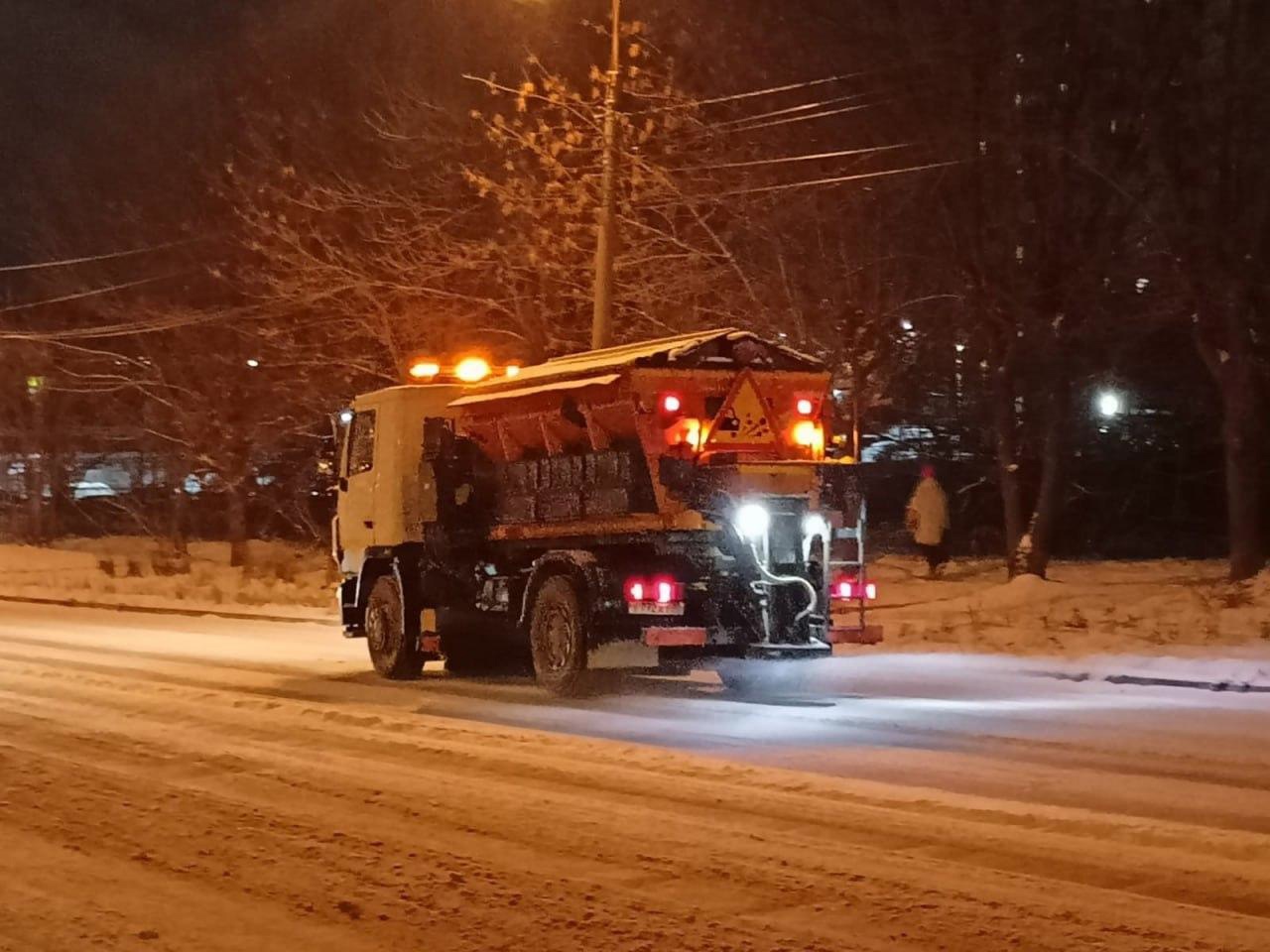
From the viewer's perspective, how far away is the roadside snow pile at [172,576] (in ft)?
97.0

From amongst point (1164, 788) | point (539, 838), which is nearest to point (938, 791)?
point (1164, 788)

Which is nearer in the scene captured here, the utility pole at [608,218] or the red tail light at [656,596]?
the red tail light at [656,596]

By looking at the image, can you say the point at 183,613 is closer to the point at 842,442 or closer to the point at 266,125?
the point at 266,125

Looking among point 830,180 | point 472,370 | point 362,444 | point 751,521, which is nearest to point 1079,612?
point 830,180

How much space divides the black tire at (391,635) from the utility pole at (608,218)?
4764 mm

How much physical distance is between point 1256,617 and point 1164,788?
10192 mm

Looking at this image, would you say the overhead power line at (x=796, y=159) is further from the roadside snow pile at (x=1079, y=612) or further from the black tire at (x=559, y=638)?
the black tire at (x=559, y=638)

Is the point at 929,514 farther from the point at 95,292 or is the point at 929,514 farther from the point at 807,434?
the point at 95,292

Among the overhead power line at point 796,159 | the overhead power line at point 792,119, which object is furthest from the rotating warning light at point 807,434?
the overhead power line at point 792,119

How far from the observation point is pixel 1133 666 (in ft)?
54.9

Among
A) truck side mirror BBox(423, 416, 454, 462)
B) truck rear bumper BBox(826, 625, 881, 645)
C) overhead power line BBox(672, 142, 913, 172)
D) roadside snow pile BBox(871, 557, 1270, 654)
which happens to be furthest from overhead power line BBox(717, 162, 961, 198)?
truck rear bumper BBox(826, 625, 881, 645)

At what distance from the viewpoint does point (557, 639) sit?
14914mm

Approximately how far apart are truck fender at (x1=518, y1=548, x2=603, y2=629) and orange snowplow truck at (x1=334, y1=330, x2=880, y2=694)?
22 mm

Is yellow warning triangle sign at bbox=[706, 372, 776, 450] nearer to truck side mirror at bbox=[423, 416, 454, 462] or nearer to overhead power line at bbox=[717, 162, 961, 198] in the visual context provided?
truck side mirror at bbox=[423, 416, 454, 462]
